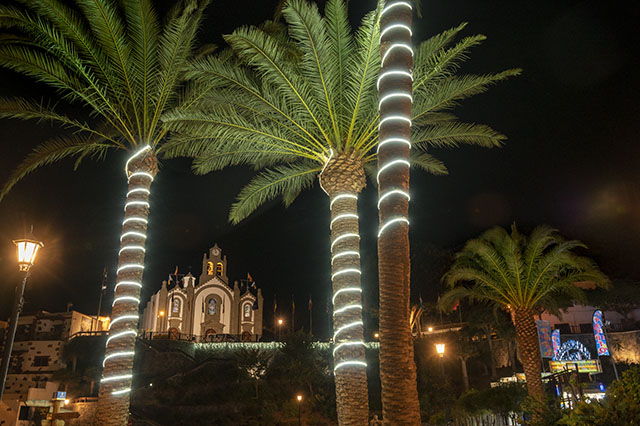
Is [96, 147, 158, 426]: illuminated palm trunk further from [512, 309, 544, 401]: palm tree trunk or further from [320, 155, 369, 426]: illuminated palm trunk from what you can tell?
[512, 309, 544, 401]: palm tree trunk

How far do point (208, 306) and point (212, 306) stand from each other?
0.54 metres


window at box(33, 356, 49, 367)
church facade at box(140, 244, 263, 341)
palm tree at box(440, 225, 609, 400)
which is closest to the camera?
palm tree at box(440, 225, 609, 400)

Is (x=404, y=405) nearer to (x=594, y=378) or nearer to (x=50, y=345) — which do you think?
(x=594, y=378)

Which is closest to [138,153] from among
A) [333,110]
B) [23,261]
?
[23,261]

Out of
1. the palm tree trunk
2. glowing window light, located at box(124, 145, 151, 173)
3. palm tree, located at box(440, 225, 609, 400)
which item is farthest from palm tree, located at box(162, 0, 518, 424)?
the palm tree trunk

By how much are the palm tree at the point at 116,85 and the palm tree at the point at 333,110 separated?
2.90 feet

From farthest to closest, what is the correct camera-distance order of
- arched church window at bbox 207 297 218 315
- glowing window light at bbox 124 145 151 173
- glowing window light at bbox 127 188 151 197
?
arched church window at bbox 207 297 218 315 < glowing window light at bbox 124 145 151 173 < glowing window light at bbox 127 188 151 197

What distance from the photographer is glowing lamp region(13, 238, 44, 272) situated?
26.7ft

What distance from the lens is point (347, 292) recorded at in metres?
10.2

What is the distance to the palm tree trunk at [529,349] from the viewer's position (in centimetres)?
1797

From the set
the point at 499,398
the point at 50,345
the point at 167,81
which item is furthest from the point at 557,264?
Answer: the point at 50,345

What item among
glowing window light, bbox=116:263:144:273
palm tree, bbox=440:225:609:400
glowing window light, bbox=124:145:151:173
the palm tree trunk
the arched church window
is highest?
the arched church window

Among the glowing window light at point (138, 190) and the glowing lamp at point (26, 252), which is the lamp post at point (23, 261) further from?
the glowing window light at point (138, 190)

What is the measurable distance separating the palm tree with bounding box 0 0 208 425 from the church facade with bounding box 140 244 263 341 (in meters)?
43.1
